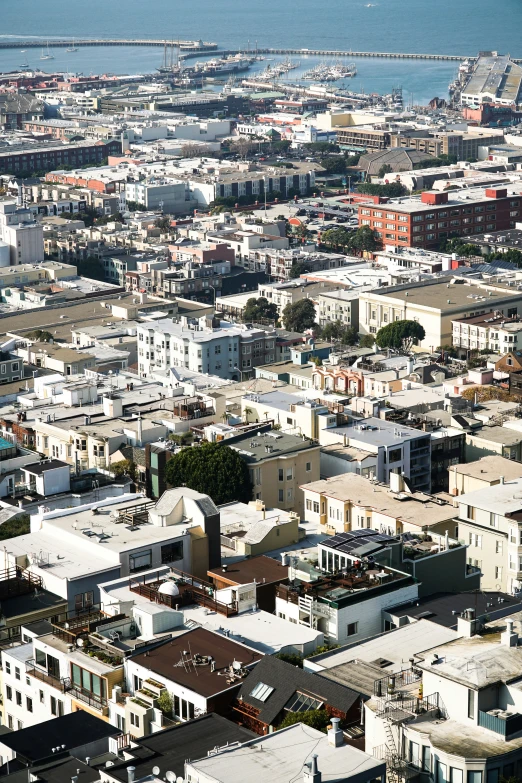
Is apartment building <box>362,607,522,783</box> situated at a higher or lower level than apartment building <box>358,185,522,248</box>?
higher

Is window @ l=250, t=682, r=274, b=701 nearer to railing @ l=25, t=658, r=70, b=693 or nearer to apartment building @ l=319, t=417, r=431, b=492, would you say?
railing @ l=25, t=658, r=70, b=693

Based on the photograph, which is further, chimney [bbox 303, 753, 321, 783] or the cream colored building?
A: the cream colored building

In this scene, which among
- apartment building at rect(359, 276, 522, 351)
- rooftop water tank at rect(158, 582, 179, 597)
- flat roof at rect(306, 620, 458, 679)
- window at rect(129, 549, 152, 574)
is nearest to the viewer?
flat roof at rect(306, 620, 458, 679)

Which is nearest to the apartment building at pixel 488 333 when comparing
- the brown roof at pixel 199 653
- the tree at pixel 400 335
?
the tree at pixel 400 335

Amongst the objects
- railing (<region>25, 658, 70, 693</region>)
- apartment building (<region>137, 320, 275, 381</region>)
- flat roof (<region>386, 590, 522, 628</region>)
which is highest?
flat roof (<region>386, 590, 522, 628</region>)

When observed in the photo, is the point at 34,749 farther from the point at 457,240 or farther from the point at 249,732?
the point at 457,240

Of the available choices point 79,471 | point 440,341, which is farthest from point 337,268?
point 79,471

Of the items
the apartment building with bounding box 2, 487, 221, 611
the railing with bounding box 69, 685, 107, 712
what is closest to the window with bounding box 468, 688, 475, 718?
the railing with bounding box 69, 685, 107, 712
